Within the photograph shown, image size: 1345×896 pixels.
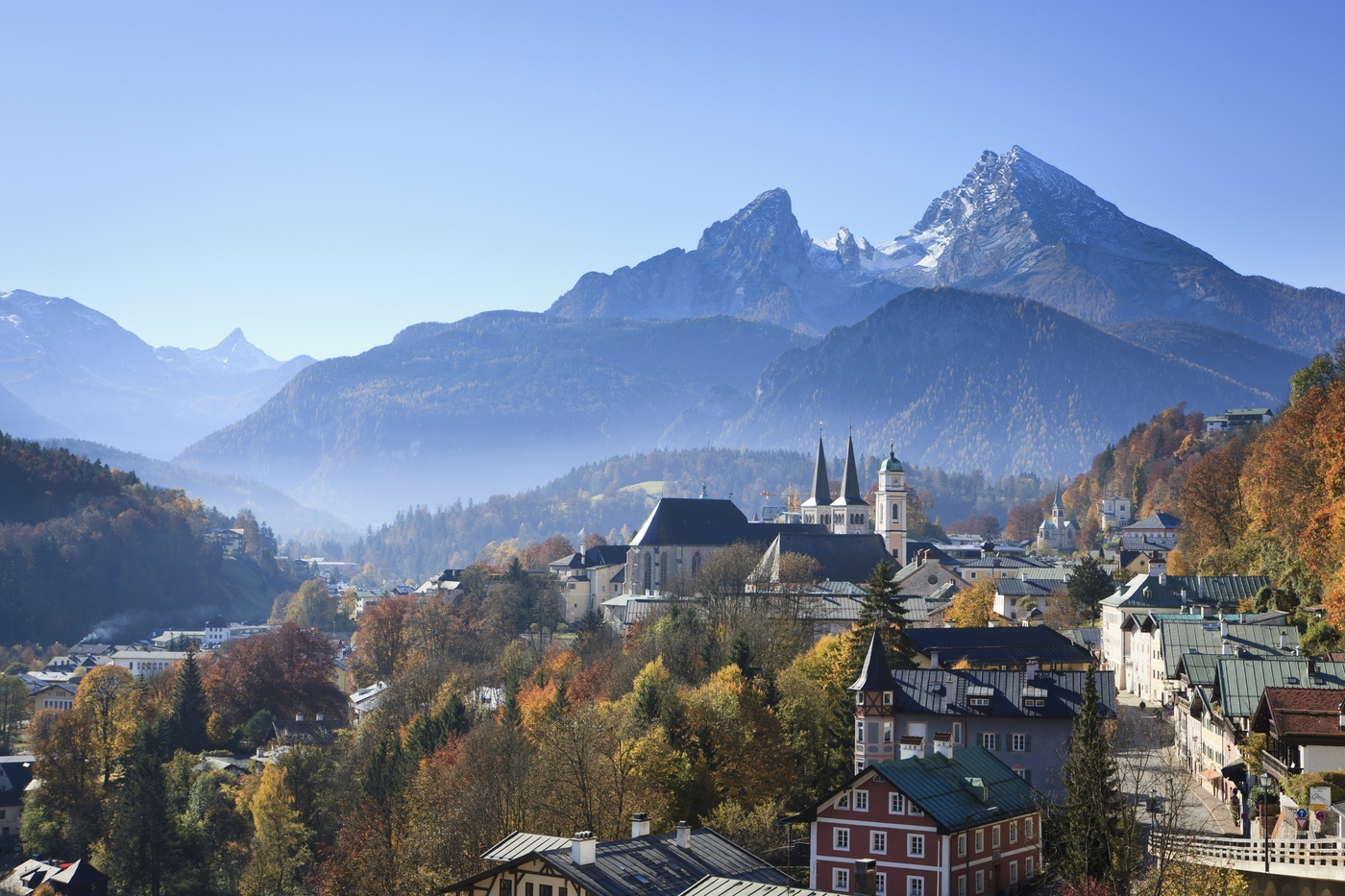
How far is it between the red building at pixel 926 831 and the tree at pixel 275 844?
121ft

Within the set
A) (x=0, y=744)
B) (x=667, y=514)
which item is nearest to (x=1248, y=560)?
(x=667, y=514)

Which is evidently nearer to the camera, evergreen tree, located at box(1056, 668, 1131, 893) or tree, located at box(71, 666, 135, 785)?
evergreen tree, located at box(1056, 668, 1131, 893)

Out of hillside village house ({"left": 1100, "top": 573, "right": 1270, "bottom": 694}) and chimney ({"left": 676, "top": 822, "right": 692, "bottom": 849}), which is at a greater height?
hillside village house ({"left": 1100, "top": 573, "right": 1270, "bottom": 694})

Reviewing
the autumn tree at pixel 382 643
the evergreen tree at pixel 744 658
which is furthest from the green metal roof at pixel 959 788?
the autumn tree at pixel 382 643

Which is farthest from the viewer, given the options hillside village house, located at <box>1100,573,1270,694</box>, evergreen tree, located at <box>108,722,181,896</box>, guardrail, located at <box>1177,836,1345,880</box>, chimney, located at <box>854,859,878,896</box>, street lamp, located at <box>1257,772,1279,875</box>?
hillside village house, located at <box>1100,573,1270,694</box>

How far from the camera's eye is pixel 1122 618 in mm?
87438

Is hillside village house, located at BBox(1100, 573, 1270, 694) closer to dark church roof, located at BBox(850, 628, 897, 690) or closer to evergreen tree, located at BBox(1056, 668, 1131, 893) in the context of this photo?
dark church roof, located at BBox(850, 628, 897, 690)

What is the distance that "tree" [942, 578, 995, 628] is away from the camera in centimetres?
9788

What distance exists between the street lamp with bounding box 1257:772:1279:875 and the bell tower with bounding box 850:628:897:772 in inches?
685

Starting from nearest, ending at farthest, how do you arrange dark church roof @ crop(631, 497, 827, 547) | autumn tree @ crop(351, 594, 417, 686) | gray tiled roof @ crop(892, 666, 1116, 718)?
gray tiled roof @ crop(892, 666, 1116, 718) < autumn tree @ crop(351, 594, 417, 686) < dark church roof @ crop(631, 497, 827, 547)

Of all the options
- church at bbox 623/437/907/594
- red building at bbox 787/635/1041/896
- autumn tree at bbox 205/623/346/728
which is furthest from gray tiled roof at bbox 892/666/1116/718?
church at bbox 623/437/907/594

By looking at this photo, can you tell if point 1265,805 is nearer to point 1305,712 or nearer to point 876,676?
point 1305,712

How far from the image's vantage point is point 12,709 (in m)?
135

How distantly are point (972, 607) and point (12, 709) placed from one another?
3263 inches
